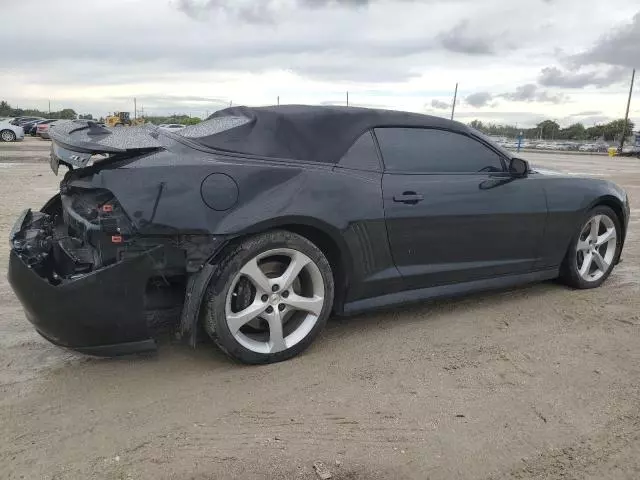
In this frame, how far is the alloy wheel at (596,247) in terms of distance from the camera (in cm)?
484

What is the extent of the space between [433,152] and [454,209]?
42 cm

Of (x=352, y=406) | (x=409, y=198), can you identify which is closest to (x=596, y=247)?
(x=409, y=198)

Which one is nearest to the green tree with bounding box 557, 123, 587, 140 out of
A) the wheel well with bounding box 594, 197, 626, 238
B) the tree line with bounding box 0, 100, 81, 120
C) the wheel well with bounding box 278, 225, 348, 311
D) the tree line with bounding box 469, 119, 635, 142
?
the tree line with bounding box 469, 119, 635, 142

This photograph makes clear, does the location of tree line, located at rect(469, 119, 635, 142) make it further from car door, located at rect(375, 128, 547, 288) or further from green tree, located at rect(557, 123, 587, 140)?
car door, located at rect(375, 128, 547, 288)

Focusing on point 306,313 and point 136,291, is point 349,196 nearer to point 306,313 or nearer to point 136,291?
point 306,313

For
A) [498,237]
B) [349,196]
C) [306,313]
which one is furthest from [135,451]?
[498,237]

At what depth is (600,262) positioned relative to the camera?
16.2 ft

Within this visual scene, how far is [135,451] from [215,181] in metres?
1.36

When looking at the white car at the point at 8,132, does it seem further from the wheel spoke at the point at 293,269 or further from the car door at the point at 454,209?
the wheel spoke at the point at 293,269

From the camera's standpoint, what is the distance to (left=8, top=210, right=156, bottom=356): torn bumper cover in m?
2.83

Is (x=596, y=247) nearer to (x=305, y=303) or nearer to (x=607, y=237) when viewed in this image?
(x=607, y=237)

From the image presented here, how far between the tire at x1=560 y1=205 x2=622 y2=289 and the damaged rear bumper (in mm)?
3485

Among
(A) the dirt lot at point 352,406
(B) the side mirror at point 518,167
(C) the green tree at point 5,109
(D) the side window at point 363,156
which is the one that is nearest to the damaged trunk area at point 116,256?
(A) the dirt lot at point 352,406

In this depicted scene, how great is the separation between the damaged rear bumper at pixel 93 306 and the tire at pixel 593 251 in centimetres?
349
